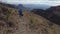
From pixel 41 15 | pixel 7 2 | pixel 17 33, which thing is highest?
pixel 7 2

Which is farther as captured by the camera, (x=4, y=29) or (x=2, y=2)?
(x=2, y=2)

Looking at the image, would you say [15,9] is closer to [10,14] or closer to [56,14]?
[10,14]

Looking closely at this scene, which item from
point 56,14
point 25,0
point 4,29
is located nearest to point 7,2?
point 25,0

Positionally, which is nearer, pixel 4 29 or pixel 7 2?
pixel 4 29

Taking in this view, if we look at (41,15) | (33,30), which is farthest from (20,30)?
(41,15)

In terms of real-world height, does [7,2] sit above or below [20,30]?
above

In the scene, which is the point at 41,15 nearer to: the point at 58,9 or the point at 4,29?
the point at 58,9
